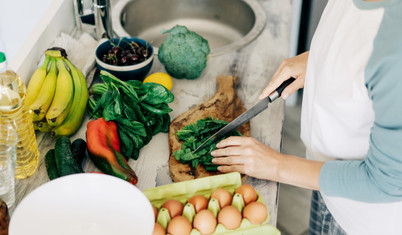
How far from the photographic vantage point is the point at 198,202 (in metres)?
0.98

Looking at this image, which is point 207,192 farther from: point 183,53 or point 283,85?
point 183,53

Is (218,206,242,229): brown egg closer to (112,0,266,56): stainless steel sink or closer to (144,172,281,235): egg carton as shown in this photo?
(144,172,281,235): egg carton

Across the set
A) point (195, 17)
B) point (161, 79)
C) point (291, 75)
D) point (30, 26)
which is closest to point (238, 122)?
point (291, 75)

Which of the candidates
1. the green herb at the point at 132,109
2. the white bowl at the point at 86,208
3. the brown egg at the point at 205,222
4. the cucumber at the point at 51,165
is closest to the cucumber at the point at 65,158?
the cucumber at the point at 51,165

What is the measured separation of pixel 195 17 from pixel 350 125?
1.16 meters

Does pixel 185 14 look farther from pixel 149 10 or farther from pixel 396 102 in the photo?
pixel 396 102

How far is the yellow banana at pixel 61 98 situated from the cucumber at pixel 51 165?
0.08 metres

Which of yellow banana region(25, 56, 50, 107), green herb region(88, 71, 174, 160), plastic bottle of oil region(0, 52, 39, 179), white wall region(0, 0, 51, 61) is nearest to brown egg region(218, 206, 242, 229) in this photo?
green herb region(88, 71, 174, 160)

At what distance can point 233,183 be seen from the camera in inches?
Answer: 41.9

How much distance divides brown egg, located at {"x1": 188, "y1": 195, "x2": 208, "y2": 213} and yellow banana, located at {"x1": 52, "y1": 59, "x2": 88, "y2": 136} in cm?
46

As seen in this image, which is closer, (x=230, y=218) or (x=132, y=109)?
(x=230, y=218)

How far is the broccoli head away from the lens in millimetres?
1442

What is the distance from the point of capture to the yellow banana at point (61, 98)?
1.19 meters

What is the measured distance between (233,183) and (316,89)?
30 cm
